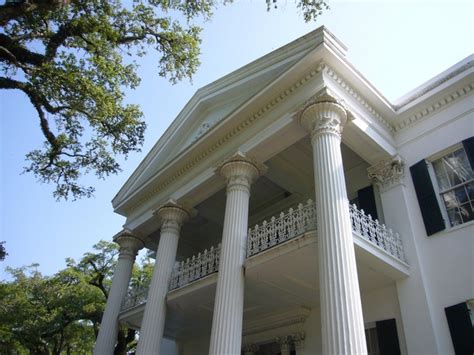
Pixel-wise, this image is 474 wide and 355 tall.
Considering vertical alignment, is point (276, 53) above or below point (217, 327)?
above

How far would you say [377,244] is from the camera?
9.38 m

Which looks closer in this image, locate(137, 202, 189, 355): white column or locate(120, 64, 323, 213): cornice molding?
locate(120, 64, 323, 213): cornice molding

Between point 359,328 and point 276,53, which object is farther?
point 276,53

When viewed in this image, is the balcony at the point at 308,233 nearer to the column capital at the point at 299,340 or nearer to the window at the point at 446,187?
the window at the point at 446,187

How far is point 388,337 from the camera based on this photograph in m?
9.09

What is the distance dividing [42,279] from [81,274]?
3811mm

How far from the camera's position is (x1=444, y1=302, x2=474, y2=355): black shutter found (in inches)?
309

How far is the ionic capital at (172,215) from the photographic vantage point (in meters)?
13.5

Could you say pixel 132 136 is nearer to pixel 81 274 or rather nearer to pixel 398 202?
pixel 398 202

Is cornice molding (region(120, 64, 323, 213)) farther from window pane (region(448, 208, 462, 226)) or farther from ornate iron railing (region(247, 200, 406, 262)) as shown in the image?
window pane (region(448, 208, 462, 226))

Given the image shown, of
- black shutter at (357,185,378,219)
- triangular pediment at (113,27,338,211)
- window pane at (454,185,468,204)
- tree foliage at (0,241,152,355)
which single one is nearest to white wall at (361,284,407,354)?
black shutter at (357,185,378,219)

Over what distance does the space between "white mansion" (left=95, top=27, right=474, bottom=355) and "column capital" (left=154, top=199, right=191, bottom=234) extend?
4 centimetres

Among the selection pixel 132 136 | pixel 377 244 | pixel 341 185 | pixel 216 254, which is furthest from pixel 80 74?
pixel 377 244

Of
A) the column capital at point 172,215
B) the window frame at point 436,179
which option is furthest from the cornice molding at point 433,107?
the column capital at point 172,215
